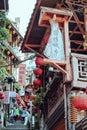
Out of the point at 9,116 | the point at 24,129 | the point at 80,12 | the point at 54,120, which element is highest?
the point at 80,12

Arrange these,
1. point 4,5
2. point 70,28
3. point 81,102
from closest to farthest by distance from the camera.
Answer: point 81,102, point 70,28, point 4,5

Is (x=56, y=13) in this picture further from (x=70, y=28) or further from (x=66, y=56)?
(x=70, y=28)

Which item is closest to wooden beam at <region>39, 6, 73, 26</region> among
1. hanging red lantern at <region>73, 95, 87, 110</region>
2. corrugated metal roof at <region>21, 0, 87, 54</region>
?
corrugated metal roof at <region>21, 0, 87, 54</region>

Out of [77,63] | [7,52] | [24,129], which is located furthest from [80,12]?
[7,52]

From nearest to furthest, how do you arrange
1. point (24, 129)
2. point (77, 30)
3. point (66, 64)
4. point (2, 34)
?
point (66, 64)
point (77, 30)
point (2, 34)
point (24, 129)

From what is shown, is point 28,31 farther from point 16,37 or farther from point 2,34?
point 16,37

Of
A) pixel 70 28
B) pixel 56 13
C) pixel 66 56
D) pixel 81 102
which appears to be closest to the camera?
pixel 81 102

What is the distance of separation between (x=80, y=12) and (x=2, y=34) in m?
10.3

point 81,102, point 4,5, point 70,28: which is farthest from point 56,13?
point 4,5

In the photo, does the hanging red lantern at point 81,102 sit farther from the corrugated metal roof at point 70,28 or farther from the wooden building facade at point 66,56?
the corrugated metal roof at point 70,28

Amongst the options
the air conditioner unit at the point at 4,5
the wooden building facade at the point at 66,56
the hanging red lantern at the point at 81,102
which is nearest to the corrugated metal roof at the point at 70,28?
the wooden building facade at the point at 66,56

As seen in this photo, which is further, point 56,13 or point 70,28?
point 70,28

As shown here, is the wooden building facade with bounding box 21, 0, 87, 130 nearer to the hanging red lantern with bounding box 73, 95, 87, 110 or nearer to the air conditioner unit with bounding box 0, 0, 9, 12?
the hanging red lantern with bounding box 73, 95, 87, 110

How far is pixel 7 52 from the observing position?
35.6 metres
